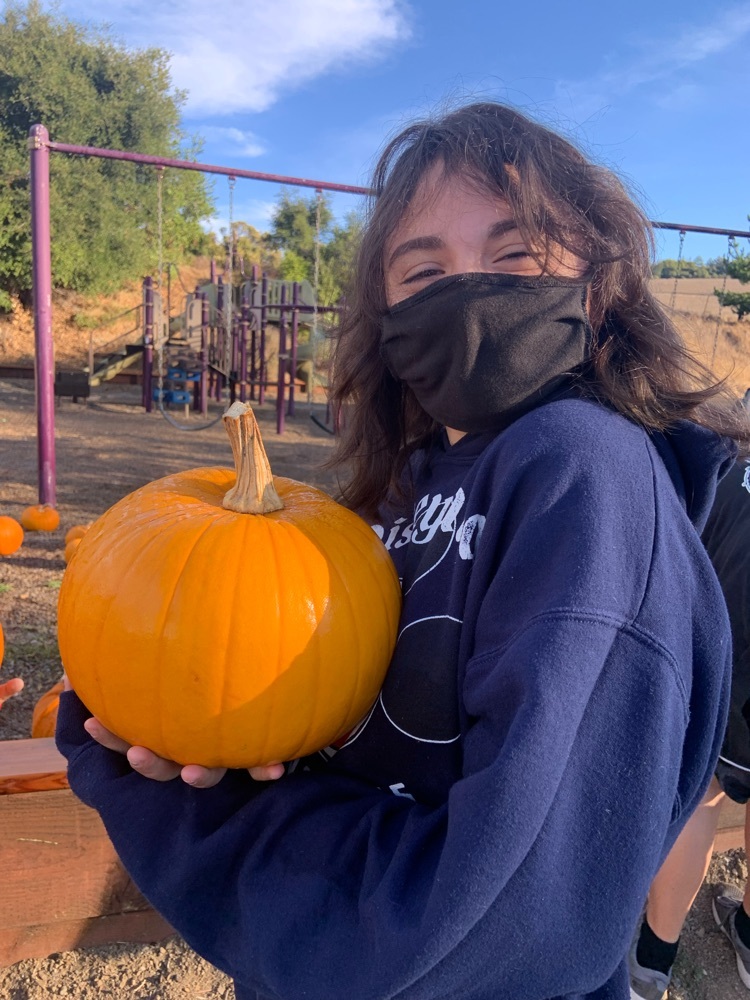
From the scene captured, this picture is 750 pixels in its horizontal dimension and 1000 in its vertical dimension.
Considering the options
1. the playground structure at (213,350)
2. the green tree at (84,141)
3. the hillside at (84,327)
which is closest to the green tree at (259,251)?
the hillside at (84,327)

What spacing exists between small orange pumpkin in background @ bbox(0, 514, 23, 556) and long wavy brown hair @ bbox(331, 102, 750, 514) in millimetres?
4826

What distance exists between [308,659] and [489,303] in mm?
651

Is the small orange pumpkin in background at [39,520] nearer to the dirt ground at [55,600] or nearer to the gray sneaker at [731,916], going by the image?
the dirt ground at [55,600]

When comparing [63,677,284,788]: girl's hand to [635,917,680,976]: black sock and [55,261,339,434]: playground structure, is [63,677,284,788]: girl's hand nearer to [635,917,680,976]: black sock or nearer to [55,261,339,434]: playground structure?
[635,917,680,976]: black sock

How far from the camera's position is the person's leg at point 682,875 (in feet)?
7.98

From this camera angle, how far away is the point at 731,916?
2.71m

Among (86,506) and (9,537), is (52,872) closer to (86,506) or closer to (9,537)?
(9,537)

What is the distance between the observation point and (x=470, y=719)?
3.33 feet

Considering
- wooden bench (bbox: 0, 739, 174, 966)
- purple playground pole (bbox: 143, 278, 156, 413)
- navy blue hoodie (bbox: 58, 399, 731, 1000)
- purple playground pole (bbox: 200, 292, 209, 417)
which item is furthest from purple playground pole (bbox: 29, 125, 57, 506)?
purple playground pole (bbox: 200, 292, 209, 417)

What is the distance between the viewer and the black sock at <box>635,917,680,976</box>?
2441mm

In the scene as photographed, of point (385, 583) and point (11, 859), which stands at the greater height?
point (385, 583)

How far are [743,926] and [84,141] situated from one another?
29538 millimetres

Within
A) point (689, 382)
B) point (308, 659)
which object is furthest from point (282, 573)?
point (689, 382)

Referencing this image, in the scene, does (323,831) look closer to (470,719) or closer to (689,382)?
(470,719)
